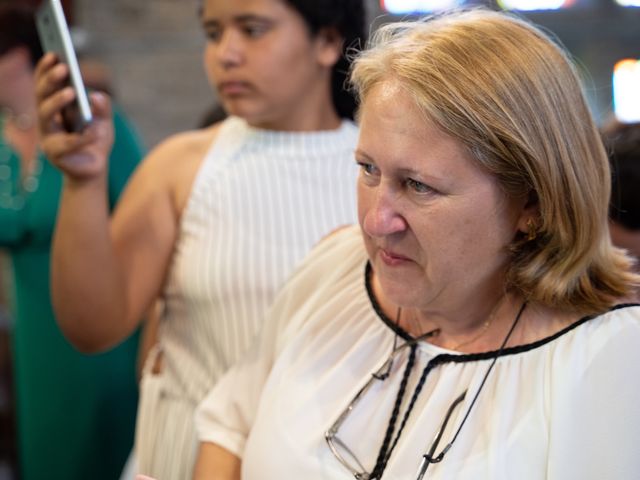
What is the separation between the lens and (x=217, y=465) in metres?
1.57

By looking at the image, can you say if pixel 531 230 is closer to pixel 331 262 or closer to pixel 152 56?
pixel 331 262

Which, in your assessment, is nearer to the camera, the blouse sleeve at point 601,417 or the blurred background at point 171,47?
the blouse sleeve at point 601,417

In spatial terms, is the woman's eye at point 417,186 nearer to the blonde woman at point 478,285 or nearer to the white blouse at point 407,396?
the blonde woman at point 478,285

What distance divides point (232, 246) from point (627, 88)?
15.9 feet

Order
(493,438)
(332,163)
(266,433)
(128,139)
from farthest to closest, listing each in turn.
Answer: (128,139) < (332,163) < (266,433) < (493,438)

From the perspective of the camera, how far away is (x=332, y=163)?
2.09 metres

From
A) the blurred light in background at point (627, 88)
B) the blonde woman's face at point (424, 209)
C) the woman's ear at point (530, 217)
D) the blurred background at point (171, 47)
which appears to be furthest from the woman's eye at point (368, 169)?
the blurred background at point (171, 47)

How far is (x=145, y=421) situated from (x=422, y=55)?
107cm

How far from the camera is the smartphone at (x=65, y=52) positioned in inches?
69.1

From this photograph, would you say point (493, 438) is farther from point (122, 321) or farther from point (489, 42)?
point (122, 321)

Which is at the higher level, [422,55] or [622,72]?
[422,55]

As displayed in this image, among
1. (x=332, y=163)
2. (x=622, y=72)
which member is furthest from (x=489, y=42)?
(x=622, y=72)

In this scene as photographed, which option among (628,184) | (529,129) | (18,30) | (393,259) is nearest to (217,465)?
(393,259)

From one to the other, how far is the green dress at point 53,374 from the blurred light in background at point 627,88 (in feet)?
13.2
